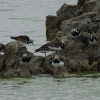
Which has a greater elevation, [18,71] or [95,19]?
[95,19]

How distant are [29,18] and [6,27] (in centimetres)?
412

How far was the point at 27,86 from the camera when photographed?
71.8 ft

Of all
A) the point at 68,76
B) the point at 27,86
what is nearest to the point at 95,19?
the point at 68,76

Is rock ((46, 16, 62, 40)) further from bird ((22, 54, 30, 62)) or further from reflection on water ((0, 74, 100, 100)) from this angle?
reflection on water ((0, 74, 100, 100))

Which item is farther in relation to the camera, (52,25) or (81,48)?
(52,25)

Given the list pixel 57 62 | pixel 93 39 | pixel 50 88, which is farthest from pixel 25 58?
pixel 93 39

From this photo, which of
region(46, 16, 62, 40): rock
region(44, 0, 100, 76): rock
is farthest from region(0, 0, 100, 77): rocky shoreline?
region(46, 16, 62, 40): rock

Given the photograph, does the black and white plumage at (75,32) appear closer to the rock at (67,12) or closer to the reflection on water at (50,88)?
the reflection on water at (50,88)

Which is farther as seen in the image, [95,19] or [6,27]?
[6,27]

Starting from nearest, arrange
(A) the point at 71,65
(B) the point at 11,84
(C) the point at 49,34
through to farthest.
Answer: (B) the point at 11,84 < (A) the point at 71,65 < (C) the point at 49,34

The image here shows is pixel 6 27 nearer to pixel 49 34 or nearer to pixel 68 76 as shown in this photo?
pixel 49 34

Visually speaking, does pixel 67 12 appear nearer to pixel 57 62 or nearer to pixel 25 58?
pixel 25 58

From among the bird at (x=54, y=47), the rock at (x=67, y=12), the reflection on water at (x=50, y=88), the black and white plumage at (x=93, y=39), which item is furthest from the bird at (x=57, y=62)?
the rock at (x=67, y=12)

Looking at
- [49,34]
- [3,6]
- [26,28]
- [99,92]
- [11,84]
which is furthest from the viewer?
[3,6]
